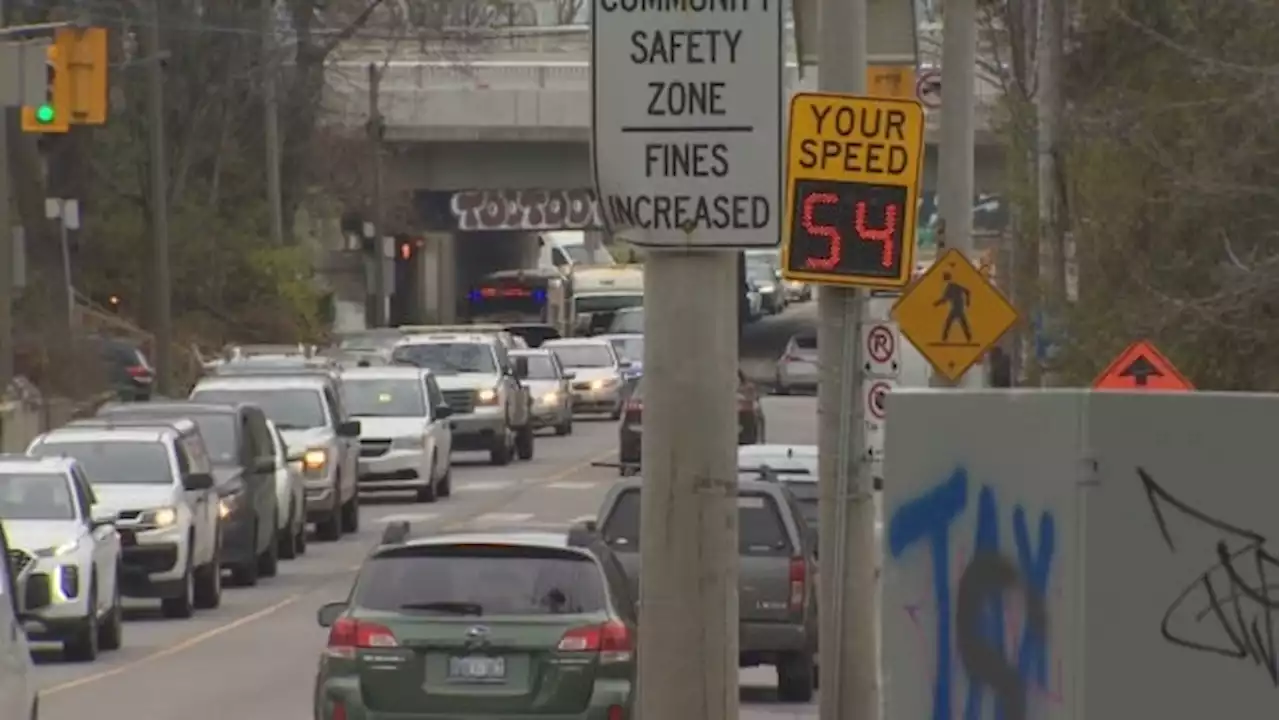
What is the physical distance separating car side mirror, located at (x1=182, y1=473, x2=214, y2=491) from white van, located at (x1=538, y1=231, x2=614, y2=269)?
249ft

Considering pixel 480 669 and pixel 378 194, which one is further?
pixel 378 194

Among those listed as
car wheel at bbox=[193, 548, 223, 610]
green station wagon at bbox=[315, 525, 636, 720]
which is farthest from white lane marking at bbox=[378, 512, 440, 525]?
green station wagon at bbox=[315, 525, 636, 720]

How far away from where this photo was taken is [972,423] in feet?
22.8

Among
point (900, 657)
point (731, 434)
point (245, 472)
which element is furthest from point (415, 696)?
point (245, 472)

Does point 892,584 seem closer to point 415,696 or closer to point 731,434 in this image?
point 731,434

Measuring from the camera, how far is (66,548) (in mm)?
22125

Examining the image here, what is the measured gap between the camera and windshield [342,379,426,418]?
131 ft

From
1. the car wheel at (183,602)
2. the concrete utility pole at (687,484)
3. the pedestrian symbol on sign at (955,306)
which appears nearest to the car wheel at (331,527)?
the car wheel at (183,602)

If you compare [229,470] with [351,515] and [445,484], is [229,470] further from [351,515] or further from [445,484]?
[445,484]

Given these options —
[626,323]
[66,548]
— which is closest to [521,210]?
[626,323]

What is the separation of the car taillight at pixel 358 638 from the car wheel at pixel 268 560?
16.2 metres

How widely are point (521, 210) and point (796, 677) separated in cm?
6629

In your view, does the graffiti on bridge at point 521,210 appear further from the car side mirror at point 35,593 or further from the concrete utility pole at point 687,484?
the concrete utility pole at point 687,484

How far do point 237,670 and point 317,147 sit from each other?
159 feet
